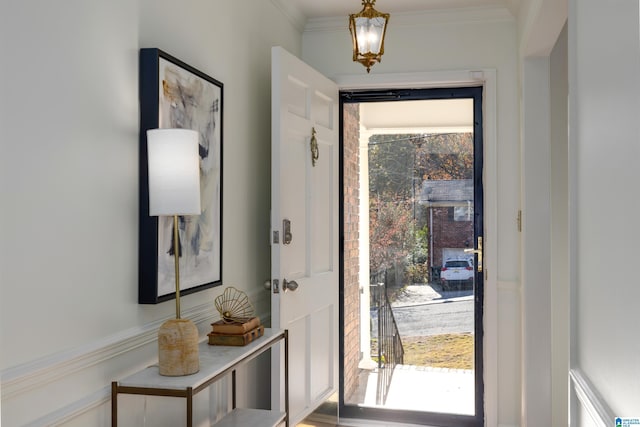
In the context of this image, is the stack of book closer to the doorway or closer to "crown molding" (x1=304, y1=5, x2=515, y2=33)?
the doorway

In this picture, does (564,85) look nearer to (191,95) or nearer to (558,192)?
(558,192)

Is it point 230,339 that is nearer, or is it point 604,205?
point 604,205

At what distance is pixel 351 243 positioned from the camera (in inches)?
159

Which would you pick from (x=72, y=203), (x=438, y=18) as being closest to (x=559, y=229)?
(x=438, y=18)

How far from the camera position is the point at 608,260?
1.32 meters

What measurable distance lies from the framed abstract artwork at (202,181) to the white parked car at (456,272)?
1833mm

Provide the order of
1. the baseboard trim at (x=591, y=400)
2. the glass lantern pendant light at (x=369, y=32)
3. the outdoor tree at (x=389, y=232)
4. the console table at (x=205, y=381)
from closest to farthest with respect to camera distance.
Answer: the baseboard trim at (x=591, y=400) → the console table at (x=205, y=381) → the glass lantern pendant light at (x=369, y=32) → the outdoor tree at (x=389, y=232)

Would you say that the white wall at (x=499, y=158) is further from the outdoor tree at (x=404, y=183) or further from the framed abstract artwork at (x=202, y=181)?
the framed abstract artwork at (x=202, y=181)

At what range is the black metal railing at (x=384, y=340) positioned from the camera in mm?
4012

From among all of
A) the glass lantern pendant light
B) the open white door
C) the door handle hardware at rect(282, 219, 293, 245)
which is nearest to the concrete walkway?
the open white door

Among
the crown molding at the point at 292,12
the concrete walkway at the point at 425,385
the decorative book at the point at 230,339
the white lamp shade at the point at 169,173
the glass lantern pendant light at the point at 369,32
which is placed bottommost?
the concrete walkway at the point at 425,385

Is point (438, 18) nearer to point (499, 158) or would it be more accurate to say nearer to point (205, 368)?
point (499, 158)

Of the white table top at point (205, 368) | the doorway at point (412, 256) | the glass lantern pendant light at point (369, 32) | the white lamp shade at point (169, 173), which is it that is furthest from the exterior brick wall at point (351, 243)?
the white lamp shade at point (169, 173)

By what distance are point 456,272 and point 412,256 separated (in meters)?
Answer: 0.30
